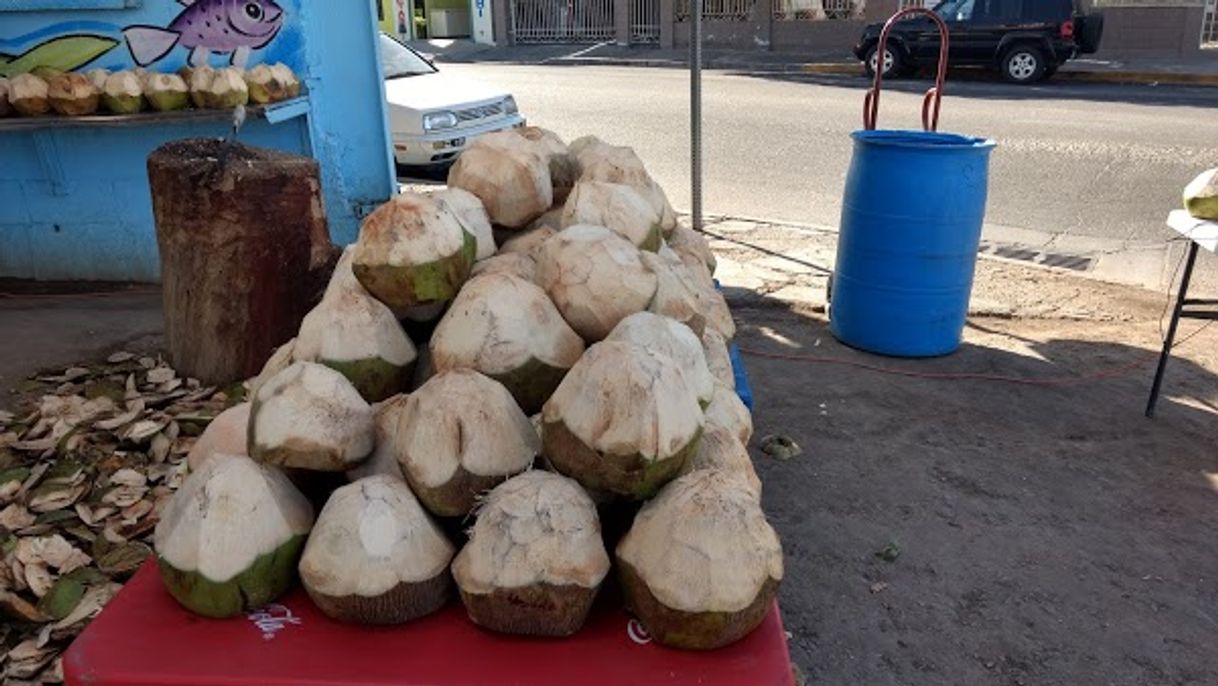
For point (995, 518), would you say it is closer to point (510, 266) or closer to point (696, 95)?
point (510, 266)

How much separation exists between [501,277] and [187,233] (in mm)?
2050

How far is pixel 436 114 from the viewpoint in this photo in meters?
8.44

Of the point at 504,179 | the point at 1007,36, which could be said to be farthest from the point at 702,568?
the point at 1007,36

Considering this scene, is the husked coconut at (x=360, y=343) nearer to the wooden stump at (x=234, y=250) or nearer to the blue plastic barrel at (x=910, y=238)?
the wooden stump at (x=234, y=250)

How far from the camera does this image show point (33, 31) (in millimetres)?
5441

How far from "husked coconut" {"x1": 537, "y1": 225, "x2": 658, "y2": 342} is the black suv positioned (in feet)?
48.1

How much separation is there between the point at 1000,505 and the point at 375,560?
2.67 metres

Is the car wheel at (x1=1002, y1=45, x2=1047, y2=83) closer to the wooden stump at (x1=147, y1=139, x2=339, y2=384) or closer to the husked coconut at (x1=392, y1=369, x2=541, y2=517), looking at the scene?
the wooden stump at (x1=147, y1=139, x2=339, y2=384)

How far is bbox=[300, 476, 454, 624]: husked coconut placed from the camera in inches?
63.2

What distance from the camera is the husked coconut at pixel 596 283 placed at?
2.04m

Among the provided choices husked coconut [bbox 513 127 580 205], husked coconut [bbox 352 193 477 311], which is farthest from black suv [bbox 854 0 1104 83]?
husked coconut [bbox 352 193 477 311]

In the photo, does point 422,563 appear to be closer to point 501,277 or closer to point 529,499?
point 529,499

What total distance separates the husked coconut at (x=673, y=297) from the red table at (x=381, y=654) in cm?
80

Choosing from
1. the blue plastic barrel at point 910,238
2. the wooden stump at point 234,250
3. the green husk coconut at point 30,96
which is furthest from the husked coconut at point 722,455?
the green husk coconut at point 30,96
